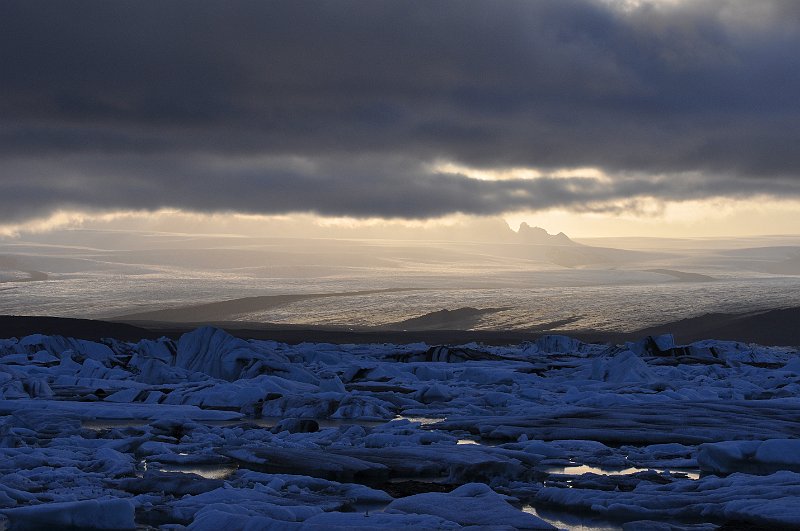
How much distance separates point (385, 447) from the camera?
439 inches

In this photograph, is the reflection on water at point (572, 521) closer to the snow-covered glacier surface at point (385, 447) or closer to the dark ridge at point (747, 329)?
the snow-covered glacier surface at point (385, 447)

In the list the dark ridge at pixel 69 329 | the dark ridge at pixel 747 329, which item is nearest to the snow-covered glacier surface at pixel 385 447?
the dark ridge at pixel 69 329

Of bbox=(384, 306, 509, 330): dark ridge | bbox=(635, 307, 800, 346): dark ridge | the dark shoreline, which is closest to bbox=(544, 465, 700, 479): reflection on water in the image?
the dark shoreline

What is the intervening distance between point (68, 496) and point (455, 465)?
3.54m

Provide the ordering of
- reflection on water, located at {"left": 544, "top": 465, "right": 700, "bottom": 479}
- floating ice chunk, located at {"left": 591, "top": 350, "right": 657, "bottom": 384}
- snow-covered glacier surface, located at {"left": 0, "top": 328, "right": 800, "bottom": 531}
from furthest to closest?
floating ice chunk, located at {"left": 591, "top": 350, "right": 657, "bottom": 384} < reflection on water, located at {"left": 544, "top": 465, "right": 700, "bottom": 479} < snow-covered glacier surface, located at {"left": 0, "top": 328, "right": 800, "bottom": 531}

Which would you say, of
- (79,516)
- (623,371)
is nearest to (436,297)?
(623,371)

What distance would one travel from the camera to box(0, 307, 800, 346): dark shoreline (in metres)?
41.2

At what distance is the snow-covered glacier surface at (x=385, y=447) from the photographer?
7723mm

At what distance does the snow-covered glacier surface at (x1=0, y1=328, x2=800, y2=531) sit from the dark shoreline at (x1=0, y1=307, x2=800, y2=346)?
19852mm

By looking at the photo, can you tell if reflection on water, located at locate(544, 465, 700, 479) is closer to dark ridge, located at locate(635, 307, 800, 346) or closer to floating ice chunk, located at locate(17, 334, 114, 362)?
floating ice chunk, located at locate(17, 334, 114, 362)

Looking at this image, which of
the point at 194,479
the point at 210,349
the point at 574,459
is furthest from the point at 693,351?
the point at 194,479

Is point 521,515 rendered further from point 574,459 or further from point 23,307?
point 23,307

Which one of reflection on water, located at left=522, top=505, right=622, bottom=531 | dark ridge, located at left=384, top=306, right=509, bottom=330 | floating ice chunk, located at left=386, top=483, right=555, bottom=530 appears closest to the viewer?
floating ice chunk, located at left=386, top=483, right=555, bottom=530

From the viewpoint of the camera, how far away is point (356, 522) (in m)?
7.25
